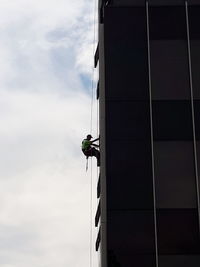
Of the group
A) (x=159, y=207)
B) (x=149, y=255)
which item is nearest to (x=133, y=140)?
(x=159, y=207)

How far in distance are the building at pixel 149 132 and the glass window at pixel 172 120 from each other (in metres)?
0.04

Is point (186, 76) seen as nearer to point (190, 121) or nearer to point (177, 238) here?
point (190, 121)

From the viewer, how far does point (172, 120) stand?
32.2m

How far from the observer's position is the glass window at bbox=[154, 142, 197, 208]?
30.9 m

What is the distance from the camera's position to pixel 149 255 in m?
29.9

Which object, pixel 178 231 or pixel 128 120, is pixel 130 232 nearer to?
pixel 178 231

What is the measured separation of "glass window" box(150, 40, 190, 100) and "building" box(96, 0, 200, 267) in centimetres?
5

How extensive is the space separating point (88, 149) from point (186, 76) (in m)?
6.04

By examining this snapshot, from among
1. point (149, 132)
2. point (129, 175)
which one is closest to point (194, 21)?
point (149, 132)

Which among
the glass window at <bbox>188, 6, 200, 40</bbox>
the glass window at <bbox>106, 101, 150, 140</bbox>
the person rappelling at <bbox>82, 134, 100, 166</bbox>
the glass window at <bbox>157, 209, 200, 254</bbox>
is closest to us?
the glass window at <bbox>157, 209, 200, 254</bbox>

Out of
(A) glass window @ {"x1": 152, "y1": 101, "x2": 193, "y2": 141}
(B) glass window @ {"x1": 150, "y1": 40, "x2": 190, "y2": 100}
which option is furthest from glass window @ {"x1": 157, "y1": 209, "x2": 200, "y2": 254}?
(B) glass window @ {"x1": 150, "y1": 40, "x2": 190, "y2": 100}

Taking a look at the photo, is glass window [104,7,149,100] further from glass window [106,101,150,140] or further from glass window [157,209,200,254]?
glass window [157,209,200,254]

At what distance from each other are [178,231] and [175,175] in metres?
2.49

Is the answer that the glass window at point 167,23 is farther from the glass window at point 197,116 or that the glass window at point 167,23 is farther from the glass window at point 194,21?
the glass window at point 197,116
